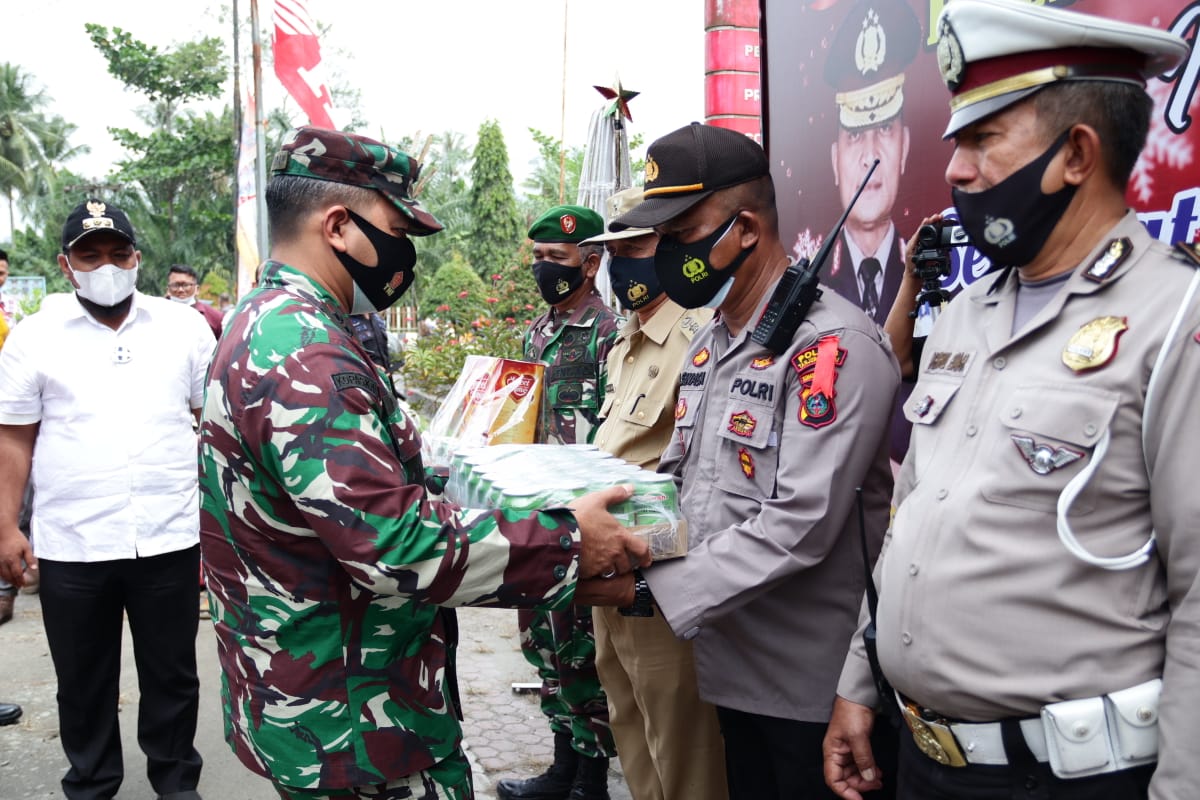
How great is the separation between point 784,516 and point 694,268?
2.33 ft

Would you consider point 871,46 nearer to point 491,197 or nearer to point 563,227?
point 563,227

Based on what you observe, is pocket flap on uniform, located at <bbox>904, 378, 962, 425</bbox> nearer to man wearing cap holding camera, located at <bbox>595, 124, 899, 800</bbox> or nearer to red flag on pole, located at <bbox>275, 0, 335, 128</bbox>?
man wearing cap holding camera, located at <bbox>595, 124, 899, 800</bbox>

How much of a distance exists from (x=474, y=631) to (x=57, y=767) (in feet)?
8.11

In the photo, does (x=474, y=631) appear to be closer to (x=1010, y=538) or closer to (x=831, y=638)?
(x=831, y=638)

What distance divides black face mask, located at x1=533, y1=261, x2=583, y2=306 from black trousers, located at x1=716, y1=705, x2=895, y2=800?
2557 mm

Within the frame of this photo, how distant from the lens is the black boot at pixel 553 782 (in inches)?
150

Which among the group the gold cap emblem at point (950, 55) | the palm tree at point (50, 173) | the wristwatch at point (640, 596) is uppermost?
the palm tree at point (50, 173)

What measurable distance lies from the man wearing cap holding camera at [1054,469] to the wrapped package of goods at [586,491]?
60 centimetres

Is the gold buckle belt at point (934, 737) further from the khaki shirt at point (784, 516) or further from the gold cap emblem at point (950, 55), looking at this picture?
the gold cap emblem at point (950, 55)

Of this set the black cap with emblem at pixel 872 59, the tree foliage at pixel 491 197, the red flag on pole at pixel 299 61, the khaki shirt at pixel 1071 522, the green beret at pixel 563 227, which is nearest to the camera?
the khaki shirt at pixel 1071 522

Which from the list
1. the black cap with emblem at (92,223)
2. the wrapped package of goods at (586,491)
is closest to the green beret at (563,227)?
the black cap with emblem at (92,223)

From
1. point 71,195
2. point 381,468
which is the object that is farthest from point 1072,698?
point 71,195

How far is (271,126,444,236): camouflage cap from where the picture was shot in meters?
2.13

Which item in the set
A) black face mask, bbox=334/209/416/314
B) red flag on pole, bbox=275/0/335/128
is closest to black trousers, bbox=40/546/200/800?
black face mask, bbox=334/209/416/314
